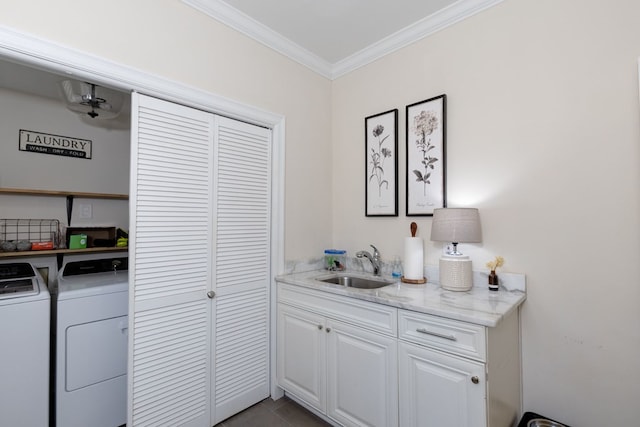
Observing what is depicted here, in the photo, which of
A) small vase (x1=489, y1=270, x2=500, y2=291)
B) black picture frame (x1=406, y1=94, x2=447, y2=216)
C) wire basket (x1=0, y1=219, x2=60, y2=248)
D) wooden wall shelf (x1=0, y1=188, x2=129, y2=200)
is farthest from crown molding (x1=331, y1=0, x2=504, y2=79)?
wire basket (x1=0, y1=219, x2=60, y2=248)

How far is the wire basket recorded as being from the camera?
2.26 metres

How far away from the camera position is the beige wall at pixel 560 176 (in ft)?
4.42

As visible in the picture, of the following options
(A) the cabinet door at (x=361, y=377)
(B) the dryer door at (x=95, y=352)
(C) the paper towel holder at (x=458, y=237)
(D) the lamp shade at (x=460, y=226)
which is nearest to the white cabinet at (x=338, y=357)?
(A) the cabinet door at (x=361, y=377)

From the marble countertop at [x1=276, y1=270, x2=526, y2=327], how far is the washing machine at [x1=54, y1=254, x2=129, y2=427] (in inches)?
47.8

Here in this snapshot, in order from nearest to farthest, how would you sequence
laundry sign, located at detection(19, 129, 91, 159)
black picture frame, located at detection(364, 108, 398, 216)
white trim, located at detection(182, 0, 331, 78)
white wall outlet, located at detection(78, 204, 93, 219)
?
1. white trim, located at detection(182, 0, 331, 78)
2. black picture frame, located at detection(364, 108, 398, 216)
3. laundry sign, located at detection(19, 129, 91, 159)
4. white wall outlet, located at detection(78, 204, 93, 219)

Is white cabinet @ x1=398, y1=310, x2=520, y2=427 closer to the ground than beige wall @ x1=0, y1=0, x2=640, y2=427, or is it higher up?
closer to the ground

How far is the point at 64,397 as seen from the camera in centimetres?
163

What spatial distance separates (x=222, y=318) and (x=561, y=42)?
2559mm

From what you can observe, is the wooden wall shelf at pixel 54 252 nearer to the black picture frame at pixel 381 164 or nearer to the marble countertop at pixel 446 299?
the marble countertop at pixel 446 299

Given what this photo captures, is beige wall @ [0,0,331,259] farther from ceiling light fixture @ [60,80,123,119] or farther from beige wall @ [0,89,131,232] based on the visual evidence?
beige wall @ [0,89,131,232]

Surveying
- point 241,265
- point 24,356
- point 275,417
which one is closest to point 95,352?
point 24,356

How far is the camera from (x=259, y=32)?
2.07m

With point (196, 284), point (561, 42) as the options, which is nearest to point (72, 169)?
point (196, 284)

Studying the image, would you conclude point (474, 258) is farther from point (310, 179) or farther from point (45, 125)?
point (45, 125)
